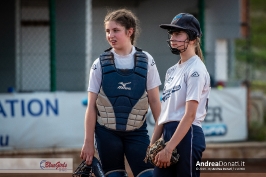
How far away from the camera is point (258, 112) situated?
43.0 ft

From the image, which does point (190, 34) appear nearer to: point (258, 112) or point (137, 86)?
point (137, 86)

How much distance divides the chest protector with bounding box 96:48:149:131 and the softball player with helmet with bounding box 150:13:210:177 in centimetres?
41

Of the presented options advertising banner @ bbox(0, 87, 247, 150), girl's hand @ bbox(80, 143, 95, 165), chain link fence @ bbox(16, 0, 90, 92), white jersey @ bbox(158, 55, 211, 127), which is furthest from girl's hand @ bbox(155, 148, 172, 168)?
chain link fence @ bbox(16, 0, 90, 92)

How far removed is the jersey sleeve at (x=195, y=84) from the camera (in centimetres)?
420

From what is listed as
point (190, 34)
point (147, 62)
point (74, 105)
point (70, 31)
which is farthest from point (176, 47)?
point (70, 31)

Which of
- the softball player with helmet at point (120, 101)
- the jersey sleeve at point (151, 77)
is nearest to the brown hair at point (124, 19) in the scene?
the softball player with helmet at point (120, 101)

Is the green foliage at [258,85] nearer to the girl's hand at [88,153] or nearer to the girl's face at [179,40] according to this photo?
the girl's hand at [88,153]

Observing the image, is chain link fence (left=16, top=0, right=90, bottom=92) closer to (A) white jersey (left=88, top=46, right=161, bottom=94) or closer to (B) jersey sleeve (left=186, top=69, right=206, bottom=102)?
(A) white jersey (left=88, top=46, right=161, bottom=94)

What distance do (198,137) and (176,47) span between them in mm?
693

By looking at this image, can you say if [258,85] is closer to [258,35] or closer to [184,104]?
[258,35]

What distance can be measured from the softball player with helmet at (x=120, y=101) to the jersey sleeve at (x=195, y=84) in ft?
2.35

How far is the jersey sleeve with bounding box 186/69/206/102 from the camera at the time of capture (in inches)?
165

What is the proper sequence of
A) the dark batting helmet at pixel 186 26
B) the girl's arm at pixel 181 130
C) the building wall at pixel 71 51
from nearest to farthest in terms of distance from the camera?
the girl's arm at pixel 181 130, the dark batting helmet at pixel 186 26, the building wall at pixel 71 51

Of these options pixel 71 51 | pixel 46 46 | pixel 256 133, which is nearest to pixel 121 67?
pixel 71 51
